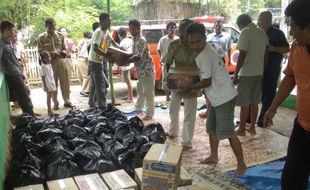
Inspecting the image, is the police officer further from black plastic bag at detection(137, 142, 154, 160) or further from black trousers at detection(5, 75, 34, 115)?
black plastic bag at detection(137, 142, 154, 160)

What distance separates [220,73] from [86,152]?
5.44ft

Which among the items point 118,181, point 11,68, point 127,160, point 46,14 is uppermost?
point 46,14

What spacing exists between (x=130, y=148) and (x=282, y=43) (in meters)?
3.06

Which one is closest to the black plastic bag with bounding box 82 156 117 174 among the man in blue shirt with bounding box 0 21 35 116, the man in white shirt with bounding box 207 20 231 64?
the man in blue shirt with bounding box 0 21 35 116

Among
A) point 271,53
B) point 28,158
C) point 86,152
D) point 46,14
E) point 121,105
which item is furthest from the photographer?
point 46,14

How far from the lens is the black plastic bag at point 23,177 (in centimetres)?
309

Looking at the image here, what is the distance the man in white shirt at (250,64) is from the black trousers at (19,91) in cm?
353

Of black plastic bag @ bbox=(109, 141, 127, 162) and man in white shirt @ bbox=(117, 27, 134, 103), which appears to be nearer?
black plastic bag @ bbox=(109, 141, 127, 162)

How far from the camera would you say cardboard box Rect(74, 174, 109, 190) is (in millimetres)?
2725

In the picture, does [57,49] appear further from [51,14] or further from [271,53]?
[51,14]

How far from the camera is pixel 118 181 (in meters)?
2.81

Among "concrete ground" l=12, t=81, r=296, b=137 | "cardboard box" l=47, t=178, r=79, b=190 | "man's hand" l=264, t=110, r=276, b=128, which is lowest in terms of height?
"concrete ground" l=12, t=81, r=296, b=137

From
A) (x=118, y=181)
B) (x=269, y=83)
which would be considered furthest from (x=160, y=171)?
(x=269, y=83)

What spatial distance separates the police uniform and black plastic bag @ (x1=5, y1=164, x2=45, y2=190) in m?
3.98
